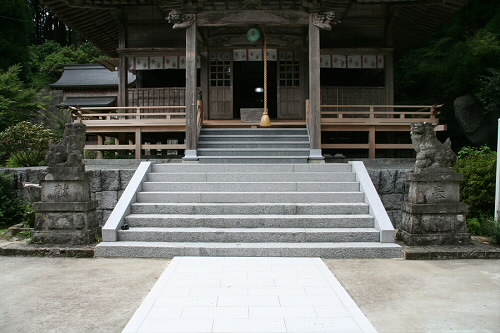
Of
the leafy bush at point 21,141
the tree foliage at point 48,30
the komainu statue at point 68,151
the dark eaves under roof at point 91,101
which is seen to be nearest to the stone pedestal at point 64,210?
the komainu statue at point 68,151

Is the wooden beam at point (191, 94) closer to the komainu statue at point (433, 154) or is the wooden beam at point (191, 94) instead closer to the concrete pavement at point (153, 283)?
the concrete pavement at point (153, 283)

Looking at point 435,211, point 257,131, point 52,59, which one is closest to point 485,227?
point 435,211

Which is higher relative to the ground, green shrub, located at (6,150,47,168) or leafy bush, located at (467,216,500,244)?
green shrub, located at (6,150,47,168)

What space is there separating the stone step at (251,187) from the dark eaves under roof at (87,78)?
67.1ft

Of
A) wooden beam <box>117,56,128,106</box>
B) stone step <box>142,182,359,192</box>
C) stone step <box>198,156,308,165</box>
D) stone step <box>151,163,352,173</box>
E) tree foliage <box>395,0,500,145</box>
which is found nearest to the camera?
stone step <box>142,182,359,192</box>

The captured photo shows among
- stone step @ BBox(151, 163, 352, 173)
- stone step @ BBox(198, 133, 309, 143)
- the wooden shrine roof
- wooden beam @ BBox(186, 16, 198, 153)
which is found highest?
the wooden shrine roof

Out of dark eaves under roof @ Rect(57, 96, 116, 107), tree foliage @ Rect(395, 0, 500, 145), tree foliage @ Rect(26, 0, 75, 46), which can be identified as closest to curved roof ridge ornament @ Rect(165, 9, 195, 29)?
tree foliage @ Rect(395, 0, 500, 145)

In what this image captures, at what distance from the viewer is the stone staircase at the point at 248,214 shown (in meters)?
6.25

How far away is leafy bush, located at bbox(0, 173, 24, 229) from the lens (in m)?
9.14

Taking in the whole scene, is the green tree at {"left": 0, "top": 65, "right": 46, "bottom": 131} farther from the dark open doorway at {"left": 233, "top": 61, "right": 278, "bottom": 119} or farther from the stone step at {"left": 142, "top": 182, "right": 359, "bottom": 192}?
the stone step at {"left": 142, "top": 182, "right": 359, "bottom": 192}

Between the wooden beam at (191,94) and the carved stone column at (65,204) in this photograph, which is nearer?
the carved stone column at (65,204)

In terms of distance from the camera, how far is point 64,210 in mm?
6633

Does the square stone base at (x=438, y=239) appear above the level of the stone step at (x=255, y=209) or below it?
below

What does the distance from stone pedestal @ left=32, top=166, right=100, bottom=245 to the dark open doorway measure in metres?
12.3
